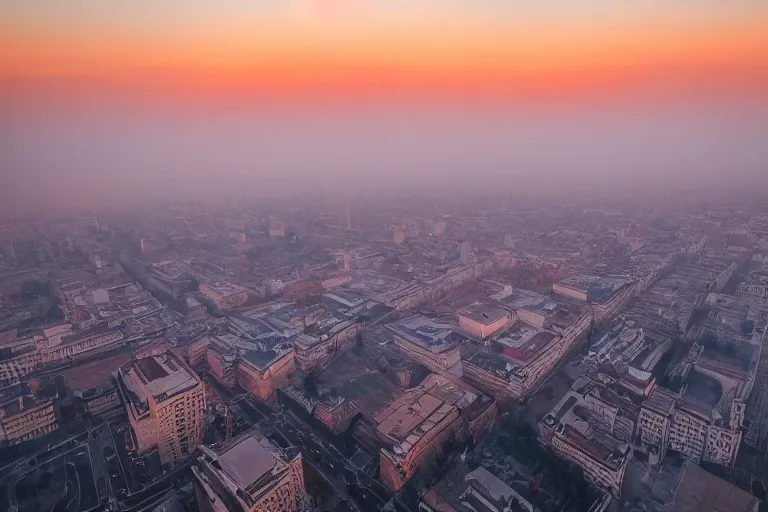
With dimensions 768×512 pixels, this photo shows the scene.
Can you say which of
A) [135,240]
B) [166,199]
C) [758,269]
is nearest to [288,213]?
[135,240]

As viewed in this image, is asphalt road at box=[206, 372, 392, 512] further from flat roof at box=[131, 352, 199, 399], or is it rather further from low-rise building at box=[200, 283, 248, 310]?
low-rise building at box=[200, 283, 248, 310]

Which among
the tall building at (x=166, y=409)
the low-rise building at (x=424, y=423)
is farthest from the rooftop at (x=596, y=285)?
the tall building at (x=166, y=409)

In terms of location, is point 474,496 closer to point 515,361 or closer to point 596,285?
point 515,361

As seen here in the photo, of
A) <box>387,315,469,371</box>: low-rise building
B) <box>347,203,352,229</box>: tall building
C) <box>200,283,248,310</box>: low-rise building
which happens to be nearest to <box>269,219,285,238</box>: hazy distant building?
<box>347,203,352,229</box>: tall building

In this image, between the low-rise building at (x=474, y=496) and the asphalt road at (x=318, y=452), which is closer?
the low-rise building at (x=474, y=496)

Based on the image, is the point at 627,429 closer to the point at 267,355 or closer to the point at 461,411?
the point at 461,411

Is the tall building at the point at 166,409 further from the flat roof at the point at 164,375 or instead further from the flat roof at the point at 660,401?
the flat roof at the point at 660,401

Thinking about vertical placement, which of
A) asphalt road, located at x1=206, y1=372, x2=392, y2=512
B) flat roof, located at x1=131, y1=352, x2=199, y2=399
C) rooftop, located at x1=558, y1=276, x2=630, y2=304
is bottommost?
asphalt road, located at x1=206, y1=372, x2=392, y2=512

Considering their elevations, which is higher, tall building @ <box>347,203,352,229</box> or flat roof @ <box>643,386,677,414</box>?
flat roof @ <box>643,386,677,414</box>

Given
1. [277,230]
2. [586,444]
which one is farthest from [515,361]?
[277,230]
